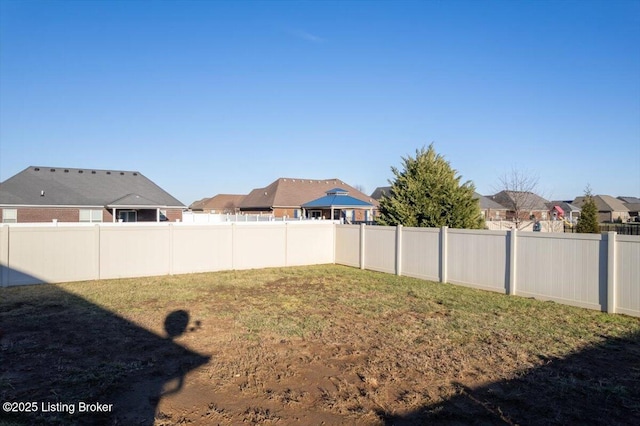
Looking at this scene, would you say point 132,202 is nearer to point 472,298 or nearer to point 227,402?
point 472,298

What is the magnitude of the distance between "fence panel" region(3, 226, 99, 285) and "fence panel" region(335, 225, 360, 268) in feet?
27.1

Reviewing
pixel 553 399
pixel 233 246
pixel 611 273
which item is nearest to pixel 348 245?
pixel 233 246

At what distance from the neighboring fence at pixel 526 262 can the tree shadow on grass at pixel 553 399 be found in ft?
11.0

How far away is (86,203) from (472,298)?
82.8ft

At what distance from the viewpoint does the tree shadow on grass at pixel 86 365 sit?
4016 mm

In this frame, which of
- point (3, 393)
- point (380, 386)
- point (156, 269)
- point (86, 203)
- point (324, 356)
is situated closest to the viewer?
point (3, 393)

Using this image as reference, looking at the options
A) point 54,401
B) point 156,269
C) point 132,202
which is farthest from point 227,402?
point 132,202

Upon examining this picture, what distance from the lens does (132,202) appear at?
89.7ft

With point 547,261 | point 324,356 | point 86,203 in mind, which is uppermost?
point 86,203

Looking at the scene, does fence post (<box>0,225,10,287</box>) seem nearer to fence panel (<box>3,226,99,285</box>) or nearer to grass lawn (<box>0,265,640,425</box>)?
fence panel (<box>3,226,99,285</box>)

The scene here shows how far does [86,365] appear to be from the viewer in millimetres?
5219

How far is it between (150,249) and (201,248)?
5.26ft

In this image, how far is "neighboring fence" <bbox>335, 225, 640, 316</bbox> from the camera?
26.6 ft

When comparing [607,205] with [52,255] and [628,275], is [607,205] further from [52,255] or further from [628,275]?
[52,255]
